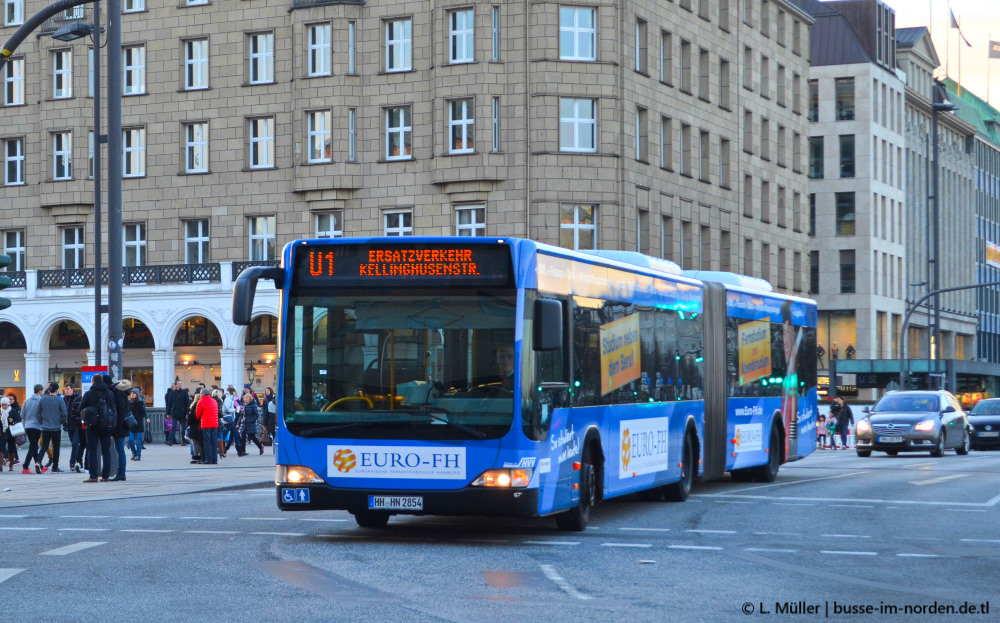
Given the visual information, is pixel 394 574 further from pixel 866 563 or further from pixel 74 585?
pixel 866 563

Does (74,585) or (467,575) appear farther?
(467,575)

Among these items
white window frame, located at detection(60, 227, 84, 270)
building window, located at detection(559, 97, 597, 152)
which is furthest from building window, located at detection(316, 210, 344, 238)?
white window frame, located at detection(60, 227, 84, 270)

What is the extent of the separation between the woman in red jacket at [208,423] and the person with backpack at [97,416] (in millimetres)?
6395

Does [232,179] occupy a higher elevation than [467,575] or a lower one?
higher

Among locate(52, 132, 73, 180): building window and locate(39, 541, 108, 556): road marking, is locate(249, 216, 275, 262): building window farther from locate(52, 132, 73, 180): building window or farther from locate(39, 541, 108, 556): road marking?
locate(39, 541, 108, 556): road marking

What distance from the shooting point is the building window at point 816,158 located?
302 ft

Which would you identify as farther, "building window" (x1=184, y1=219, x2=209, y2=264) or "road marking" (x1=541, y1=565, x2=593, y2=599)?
"building window" (x1=184, y1=219, x2=209, y2=264)

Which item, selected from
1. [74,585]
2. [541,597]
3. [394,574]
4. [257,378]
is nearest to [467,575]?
[394,574]

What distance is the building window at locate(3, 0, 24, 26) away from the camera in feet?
202

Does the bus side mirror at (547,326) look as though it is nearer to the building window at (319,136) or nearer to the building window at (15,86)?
the building window at (319,136)

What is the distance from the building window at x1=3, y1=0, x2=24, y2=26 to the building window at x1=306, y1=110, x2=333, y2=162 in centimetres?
1245

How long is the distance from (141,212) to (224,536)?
45949mm

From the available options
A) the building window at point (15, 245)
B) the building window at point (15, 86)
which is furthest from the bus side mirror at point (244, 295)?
the building window at point (15, 86)

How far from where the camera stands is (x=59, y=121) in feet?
199
